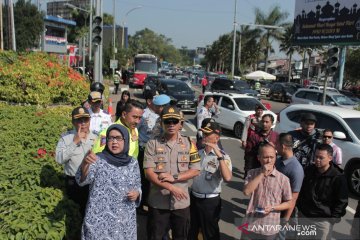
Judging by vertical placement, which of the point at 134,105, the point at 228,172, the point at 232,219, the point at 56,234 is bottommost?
the point at 232,219

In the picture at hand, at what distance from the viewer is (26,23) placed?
39.2 metres

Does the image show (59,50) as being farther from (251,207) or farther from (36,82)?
(251,207)

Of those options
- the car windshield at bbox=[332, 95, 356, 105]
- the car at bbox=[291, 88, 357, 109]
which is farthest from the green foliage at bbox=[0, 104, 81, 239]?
the car windshield at bbox=[332, 95, 356, 105]

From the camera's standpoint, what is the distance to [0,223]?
133 inches

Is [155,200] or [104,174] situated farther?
[155,200]

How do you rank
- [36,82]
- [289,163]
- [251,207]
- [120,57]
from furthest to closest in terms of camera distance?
[120,57], [36,82], [289,163], [251,207]

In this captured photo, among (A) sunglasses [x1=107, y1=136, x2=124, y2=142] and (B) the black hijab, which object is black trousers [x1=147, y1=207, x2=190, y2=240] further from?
(A) sunglasses [x1=107, y1=136, x2=124, y2=142]

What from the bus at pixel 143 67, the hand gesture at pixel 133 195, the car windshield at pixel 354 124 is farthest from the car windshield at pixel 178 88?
the hand gesture at pixel 133 195

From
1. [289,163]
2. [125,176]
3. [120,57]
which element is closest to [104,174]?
[125,176]

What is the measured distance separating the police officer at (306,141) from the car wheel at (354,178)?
2.34m

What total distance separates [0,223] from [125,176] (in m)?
1.12

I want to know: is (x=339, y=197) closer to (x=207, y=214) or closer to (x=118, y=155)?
(x=207, y=214)

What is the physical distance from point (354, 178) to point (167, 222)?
4836mm

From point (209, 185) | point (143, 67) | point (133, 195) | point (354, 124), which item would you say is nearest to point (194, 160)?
point (209, 185)
